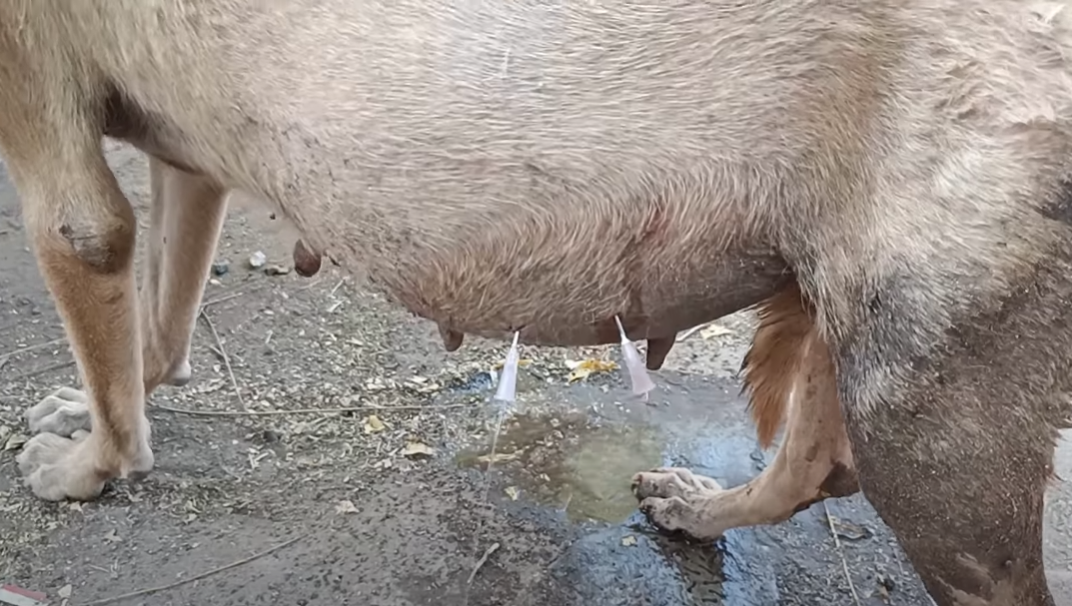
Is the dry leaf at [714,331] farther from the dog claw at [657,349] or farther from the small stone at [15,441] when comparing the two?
the small stone at [15,441]

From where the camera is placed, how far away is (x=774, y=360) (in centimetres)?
226

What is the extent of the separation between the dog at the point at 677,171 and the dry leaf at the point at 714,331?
48.7 inches

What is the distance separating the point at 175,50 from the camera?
5.94 ft

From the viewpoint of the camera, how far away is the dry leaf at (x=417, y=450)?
2793 mm

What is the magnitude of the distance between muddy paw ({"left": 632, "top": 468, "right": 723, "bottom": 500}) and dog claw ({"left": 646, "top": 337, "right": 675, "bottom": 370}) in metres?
0.55

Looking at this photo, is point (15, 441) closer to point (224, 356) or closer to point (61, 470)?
point (61, 470)

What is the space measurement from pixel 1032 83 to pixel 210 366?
219 cm

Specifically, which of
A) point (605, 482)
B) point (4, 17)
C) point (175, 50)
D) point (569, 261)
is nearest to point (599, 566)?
point (605, 482)

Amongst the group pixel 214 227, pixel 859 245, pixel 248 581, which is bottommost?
pixel 248 581

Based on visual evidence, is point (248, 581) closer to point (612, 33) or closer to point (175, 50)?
point (175, 50)

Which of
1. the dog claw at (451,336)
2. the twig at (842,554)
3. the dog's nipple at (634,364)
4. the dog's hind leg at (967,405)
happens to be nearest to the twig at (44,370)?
the dog claw at (451,336)

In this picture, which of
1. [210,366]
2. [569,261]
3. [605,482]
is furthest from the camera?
[210,366]

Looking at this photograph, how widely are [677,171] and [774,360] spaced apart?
0.70 meters

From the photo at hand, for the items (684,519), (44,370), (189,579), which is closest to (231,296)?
(44,370)
